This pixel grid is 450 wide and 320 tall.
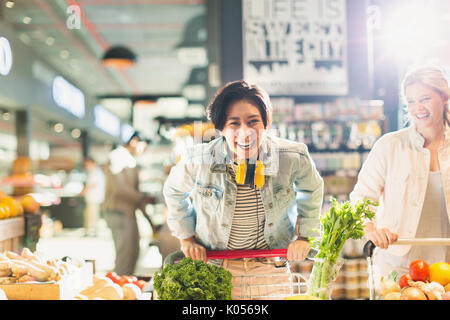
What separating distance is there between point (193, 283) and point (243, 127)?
2.48 ft

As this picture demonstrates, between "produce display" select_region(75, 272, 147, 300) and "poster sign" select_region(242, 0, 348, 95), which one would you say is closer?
"produce display" select_region(75, 272, 147, 300)

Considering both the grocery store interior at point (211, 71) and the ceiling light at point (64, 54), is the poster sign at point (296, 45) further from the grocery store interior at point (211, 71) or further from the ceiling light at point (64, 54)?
the ceiling light at point (64, 54)

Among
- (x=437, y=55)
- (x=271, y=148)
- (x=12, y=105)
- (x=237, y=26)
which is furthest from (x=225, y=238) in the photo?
(x=12, y=105)

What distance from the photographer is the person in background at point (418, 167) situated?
2.15 m

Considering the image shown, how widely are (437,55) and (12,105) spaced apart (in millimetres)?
7305

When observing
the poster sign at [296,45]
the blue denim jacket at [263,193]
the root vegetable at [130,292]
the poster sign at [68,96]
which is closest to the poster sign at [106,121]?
the poster sign at [68,96]

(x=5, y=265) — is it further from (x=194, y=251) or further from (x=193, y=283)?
(x=193, y=283)

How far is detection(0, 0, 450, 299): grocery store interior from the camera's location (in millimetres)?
3156

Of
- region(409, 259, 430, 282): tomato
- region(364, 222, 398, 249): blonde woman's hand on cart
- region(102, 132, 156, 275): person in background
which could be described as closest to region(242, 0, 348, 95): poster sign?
region(102, 132, 156, 275): person in background

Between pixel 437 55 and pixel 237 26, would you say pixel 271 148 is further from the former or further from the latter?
pixel 237 26

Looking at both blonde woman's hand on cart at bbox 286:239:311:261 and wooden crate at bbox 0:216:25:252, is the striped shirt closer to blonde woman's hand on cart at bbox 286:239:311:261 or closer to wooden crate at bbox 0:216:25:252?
blonde woman's hand on cart at bbox 286:239:311:261

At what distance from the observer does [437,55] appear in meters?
2.82

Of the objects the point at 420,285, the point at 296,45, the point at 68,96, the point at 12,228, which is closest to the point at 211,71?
the point at 296,45

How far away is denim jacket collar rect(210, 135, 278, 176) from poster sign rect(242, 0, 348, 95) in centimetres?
168
